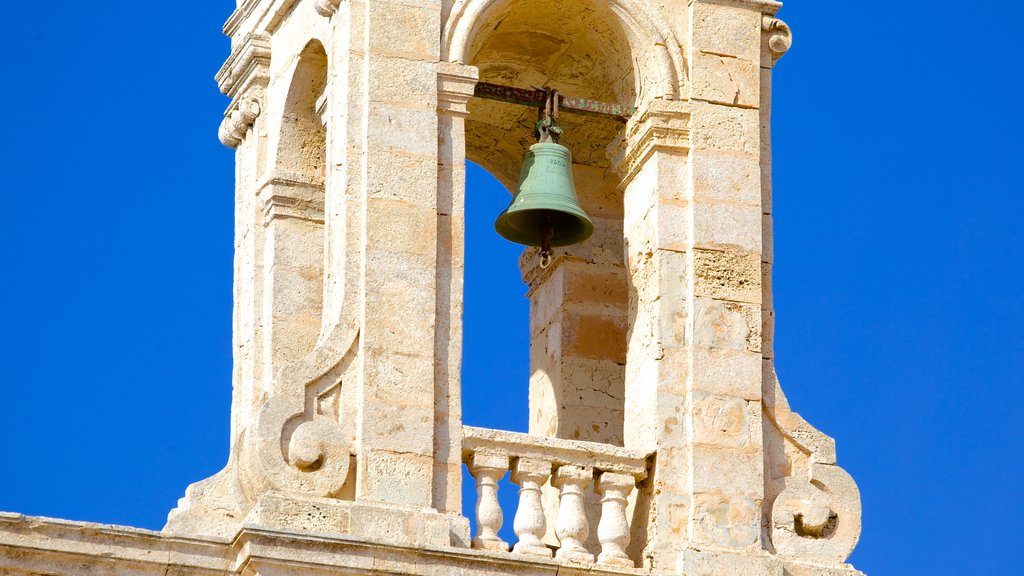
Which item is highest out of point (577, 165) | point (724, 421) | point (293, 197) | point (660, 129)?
point (577, 165)

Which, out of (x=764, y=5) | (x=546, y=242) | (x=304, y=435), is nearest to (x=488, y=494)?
(x=304, y=435)

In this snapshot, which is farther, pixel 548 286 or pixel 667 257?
pixel 548 286

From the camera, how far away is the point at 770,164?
18719mm

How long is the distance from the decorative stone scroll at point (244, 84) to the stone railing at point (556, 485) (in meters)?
2.94

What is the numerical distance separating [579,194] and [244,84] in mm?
2060

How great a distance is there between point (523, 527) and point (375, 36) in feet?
8.85

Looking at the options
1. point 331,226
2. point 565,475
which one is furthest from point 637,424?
point 331,226

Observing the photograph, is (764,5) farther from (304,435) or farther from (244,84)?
(304,435)

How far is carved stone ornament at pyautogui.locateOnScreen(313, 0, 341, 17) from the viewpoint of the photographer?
18.5 meters

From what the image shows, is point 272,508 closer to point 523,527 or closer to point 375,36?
point 523,527

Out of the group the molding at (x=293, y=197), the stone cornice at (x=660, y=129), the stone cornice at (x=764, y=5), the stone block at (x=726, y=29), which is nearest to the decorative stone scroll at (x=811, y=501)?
the stone cornice at (x=660, y=129)

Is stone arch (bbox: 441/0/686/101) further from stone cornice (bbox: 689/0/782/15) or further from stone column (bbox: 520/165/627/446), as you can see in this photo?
stone column (bbox: 520/165/627/446)

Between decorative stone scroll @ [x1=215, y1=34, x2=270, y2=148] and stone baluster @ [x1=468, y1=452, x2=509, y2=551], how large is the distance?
9.85ft

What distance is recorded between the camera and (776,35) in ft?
62.4
